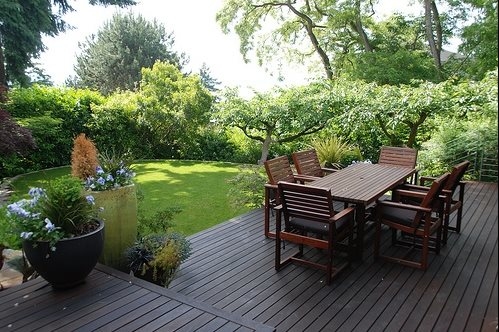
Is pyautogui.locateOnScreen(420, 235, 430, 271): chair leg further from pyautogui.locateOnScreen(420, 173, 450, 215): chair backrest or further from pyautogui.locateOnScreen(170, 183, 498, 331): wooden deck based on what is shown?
pyautogui.locateOnScreen(420, 173, 450, 215): chair backrest

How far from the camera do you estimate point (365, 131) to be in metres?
8.30

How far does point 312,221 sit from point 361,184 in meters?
0.87

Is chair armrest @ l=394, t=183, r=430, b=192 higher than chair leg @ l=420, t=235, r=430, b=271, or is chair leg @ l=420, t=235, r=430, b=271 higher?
chair armrest @ l=394, t=183, r=430, b=192

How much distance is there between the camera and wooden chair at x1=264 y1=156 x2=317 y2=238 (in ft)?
14.0

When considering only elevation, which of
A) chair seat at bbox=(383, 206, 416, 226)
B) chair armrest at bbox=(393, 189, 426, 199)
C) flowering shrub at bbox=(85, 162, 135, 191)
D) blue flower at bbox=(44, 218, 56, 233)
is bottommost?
chair seat at bbox=(383, 206, 416, 226)

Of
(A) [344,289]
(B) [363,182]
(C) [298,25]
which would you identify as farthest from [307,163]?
(C) [298,25]

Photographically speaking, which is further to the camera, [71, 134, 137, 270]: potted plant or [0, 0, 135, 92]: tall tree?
[0, 0, 135, 92]: tall tree

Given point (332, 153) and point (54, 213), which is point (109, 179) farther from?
→ point (332, 153)

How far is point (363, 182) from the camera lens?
4.10 m

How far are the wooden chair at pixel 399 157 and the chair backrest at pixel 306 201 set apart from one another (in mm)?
2687

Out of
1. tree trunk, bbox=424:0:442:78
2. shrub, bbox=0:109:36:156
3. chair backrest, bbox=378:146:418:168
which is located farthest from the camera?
tree trunk, bbox=424:0:442:78

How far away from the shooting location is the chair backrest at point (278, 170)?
4344 millimetres

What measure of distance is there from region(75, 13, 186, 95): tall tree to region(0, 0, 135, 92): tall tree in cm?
1113

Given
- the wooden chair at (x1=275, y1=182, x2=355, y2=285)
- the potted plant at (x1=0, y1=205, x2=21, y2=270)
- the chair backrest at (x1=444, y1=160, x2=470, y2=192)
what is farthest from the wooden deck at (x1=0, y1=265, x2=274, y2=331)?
the chair backrest at (x1=444, y1=160, x2=470, y2=192)
